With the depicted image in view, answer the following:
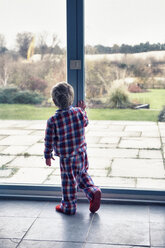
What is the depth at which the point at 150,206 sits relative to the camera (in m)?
2.73

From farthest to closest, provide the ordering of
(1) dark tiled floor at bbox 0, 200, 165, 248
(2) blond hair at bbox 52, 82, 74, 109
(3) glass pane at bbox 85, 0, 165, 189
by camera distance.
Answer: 1. (3) glass pane at bbox 85, 0, 165, 189
2. (2) blond hair at bbox 52, 82, 74, 109
3. (1) dark tiled floor at bbox 0, 200, 165, 248

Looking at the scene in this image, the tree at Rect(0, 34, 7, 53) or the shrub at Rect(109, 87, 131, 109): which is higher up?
the tree at Rect(0, 34, 7, 53)

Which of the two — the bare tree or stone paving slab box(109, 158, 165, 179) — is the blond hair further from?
stone paving slab box(109, 158, 165, 179)

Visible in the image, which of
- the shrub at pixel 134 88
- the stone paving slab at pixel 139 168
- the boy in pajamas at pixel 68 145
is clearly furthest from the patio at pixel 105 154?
the boy in pajamas at pixel 68 145

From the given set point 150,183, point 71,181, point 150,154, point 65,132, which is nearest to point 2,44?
point 65,132

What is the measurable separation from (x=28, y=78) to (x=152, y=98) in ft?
3.26

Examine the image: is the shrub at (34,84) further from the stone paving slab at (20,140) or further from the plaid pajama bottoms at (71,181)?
the plaid pajama bottoms at (71,181)

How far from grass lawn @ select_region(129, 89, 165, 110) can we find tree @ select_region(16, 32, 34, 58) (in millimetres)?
888

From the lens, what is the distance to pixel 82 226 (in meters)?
2.42

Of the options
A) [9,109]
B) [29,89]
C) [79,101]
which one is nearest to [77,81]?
[79,101]

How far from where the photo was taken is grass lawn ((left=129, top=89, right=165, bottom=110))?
2.82m

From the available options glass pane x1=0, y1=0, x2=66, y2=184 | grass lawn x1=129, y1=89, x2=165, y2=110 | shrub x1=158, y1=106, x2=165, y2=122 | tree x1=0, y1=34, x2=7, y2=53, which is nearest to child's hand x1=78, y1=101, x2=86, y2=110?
glass pane x1=0, y1=0, x2=66, y2=184

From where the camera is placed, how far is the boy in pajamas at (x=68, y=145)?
8.34ft

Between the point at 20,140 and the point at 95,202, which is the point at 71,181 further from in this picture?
the point at 20,140
